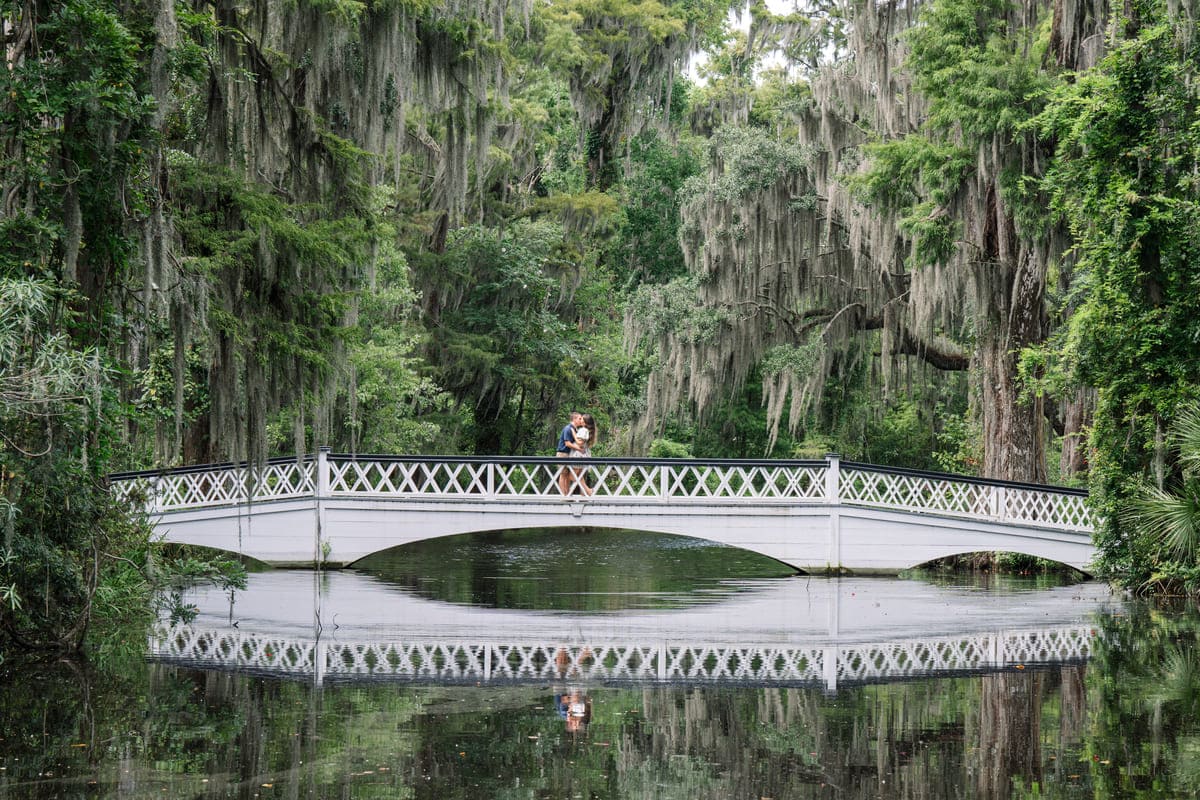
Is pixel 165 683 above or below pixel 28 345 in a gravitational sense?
below

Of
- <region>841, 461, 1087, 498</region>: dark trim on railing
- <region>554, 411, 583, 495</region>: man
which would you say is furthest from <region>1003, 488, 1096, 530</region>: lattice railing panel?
<region>554, 411, 583, 495</region>: man

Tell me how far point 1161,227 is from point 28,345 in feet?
39.3

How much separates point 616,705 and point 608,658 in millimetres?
2317

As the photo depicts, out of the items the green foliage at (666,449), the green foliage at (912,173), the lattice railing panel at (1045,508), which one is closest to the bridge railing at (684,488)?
the lattice railing panel at (1045,508)

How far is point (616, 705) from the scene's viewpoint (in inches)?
344

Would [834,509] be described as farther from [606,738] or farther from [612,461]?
[606,738]

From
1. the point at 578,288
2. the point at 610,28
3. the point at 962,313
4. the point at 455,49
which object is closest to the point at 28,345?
the point at 455,49

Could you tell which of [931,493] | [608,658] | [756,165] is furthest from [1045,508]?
[608,658]

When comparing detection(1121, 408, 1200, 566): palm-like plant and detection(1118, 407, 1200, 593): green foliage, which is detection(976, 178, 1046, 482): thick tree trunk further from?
detection(1121, 408, 1200, 566): palm-like plant

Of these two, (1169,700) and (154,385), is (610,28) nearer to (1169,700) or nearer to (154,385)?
(154,385)

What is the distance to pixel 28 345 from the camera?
9203mm

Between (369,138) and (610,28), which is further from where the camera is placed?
(610,28)

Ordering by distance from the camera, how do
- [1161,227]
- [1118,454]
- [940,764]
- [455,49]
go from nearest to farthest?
[940,764] → [1161,227] → [1118,454] → [455,49]

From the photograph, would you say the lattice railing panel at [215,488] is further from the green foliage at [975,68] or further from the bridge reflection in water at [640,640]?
the green foliage at [975,68]
